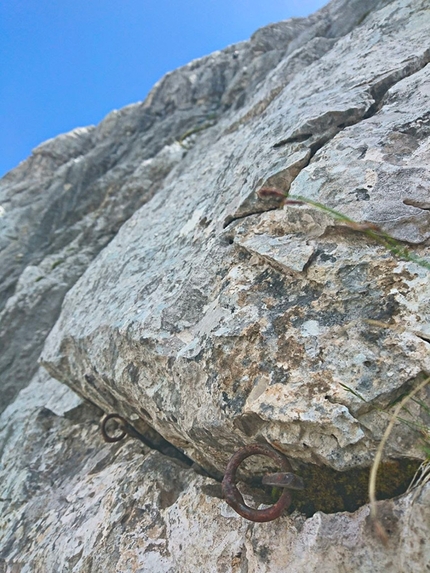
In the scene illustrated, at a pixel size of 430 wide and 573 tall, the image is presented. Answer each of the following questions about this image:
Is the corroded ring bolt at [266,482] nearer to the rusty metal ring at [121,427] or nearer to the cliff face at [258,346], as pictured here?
the cliff face at [258,346]

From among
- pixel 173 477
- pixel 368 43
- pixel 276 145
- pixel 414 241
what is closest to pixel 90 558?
pixel 173 477

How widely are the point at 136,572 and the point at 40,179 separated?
13.9m

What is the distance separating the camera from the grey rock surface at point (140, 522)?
1833 millimetres

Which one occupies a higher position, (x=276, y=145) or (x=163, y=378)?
(x=276, y=145)

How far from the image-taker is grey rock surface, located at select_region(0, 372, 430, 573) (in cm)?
183

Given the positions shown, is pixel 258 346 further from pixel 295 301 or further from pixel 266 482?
pixel 266 482

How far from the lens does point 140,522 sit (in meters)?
2.80

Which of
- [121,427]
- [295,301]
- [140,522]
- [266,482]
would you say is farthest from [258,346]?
[121,427]

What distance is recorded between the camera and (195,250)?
3627mm

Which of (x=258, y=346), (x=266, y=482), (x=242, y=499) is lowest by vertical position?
(x=266, y=482)

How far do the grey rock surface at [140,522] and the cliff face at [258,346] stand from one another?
1 cm

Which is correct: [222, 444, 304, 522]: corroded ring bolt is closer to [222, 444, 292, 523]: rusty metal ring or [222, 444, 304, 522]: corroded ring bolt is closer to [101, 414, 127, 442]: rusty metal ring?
[222, 444, 292, 523]: rusty metal ring

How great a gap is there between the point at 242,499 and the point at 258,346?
2.60ft

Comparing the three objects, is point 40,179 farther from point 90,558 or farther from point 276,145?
point 90,558
